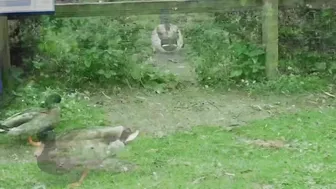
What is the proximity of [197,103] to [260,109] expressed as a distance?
564mm

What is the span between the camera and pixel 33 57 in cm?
739

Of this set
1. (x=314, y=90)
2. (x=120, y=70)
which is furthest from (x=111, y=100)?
(x=314, y=90)

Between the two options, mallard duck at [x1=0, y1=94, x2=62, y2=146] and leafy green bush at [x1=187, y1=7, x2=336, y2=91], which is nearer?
mallard duck at [x1=0, y1=94, x2=62, y2=146]

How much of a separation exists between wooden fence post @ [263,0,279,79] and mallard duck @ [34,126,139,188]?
104 inches

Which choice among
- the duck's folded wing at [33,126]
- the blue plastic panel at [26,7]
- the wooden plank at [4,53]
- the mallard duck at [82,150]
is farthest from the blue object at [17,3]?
the mallard duck at [82,150]

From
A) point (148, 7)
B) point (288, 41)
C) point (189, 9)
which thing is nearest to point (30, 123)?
point (148, 7)

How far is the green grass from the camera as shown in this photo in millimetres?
4816

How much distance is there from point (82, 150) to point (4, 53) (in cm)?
254

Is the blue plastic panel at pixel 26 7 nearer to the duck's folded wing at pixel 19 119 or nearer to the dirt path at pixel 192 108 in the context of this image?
the dirt path at pixel 192 108

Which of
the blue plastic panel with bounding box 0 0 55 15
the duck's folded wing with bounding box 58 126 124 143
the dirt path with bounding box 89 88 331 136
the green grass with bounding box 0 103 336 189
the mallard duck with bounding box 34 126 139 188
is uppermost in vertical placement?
the blue plastic panel with bounding box 0 0 55 15

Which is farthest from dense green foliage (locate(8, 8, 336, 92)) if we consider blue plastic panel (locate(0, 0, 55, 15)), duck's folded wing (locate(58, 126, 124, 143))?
duck's folded wing (locate(58, 126, 124, 143))

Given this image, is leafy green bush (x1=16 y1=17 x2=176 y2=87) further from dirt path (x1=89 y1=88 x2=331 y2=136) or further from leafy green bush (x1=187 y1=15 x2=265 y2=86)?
leafy green bush (x1=187 y1=15 x2=265 y2=86)

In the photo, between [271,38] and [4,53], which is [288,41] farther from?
[4,53]

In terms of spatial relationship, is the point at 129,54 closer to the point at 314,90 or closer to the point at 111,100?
the point at 111,100
